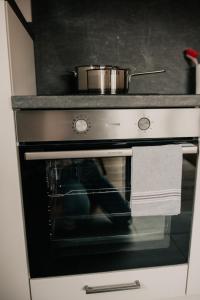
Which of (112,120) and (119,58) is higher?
(119,58)

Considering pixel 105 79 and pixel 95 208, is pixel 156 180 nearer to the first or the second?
pixel 95 208

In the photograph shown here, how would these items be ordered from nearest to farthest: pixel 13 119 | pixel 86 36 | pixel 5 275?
pixel 13 119
pixel 5 275
pixel 86 36

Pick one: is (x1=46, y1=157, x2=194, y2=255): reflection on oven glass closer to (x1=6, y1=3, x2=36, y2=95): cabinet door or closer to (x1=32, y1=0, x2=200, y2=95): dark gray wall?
(x1=6, y1=3, x2=36, y2=95): cabinet door

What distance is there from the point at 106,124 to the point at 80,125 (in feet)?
0.28

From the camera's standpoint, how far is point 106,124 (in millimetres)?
825

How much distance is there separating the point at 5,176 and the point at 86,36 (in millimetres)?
811

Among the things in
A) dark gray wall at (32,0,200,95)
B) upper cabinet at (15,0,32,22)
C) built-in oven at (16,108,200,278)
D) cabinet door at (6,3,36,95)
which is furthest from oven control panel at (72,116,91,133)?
upper cabinet at (15,0,32,22)

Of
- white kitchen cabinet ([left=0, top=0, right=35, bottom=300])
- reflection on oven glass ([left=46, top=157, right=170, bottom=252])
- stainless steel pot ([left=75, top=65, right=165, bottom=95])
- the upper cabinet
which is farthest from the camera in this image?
the upper cabinet

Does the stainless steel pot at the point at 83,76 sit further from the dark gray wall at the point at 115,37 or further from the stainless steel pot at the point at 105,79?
the dark gray wall at the point at 115,37

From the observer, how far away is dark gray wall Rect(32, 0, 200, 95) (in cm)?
123

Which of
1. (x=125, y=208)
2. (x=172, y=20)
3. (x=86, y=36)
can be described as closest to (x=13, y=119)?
(x=125, y=208)

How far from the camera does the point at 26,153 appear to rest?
0.80 meters

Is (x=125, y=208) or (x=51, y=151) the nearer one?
(x=51, y=151)

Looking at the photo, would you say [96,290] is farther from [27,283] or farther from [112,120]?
[112,120]
